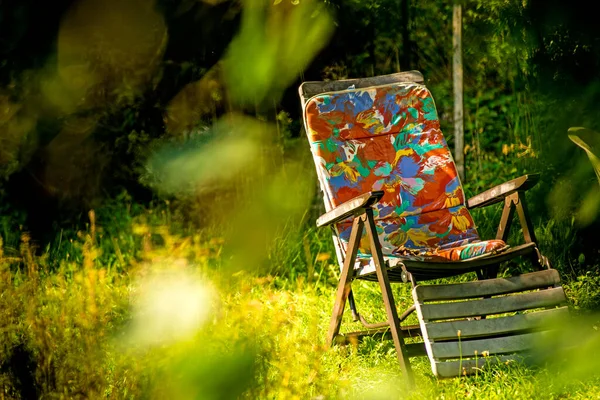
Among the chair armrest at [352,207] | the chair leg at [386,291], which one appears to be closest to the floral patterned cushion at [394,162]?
the chair armrest at [352,207]

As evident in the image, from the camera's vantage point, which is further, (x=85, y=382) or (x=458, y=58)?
(x=458, y=58)

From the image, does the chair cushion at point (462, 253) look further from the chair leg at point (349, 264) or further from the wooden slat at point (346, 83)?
the wooden slat at point (346, 83)

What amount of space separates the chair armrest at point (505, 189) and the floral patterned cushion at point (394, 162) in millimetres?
150

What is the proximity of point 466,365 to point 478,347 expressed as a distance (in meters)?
0.09

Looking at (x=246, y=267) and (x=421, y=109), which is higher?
(x=246, y=267)

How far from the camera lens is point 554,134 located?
5.72 feet

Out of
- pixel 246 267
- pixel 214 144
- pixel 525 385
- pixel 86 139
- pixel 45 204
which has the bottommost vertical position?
pixel 525 385

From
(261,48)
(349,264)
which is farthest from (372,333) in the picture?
(261,48)

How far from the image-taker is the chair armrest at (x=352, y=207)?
8.64 feet

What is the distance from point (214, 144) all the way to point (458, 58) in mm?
4369

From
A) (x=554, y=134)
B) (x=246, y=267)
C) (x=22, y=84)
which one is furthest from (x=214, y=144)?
(x=22, y=84)

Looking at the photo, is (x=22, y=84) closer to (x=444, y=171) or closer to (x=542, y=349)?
(x=444, y=171)

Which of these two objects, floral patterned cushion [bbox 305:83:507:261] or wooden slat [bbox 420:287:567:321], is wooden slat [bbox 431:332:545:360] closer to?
wooden slat [bbox 420:287:567:321]

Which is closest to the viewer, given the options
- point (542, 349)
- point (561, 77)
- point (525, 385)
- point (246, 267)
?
point (542, 349)
